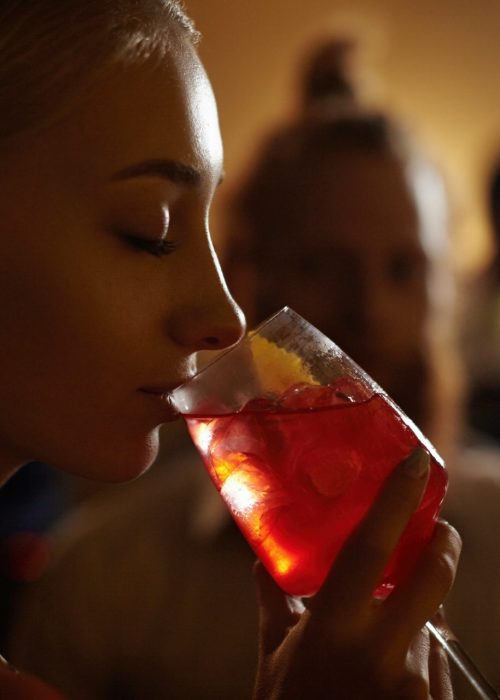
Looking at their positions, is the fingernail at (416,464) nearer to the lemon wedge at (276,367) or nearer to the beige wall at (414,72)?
the lemon wedge at (276,367)

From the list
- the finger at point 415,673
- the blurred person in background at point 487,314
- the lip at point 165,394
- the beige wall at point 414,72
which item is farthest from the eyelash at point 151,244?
the beige wall at point 414,72

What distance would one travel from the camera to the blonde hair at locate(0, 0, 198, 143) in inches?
26.9

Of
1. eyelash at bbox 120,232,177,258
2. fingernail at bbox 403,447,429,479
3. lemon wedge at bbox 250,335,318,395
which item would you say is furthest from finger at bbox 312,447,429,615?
eyelash at bbox 120,232,177,258

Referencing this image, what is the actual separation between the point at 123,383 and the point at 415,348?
1019 millimetres

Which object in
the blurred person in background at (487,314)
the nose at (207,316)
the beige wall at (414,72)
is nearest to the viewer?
the nose at (207,316)

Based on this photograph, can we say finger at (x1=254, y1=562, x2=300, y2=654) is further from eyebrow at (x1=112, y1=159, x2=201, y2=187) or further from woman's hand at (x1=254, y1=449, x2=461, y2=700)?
eyebrow at (x1=112, y1=159, x2=201, y2=187)

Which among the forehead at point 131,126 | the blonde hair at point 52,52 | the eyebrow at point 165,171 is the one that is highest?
the blonde hair at point 52,52

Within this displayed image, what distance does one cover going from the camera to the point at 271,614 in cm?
83

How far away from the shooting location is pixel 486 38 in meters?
3.30

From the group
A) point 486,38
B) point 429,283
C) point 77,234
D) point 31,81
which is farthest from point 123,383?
point 486,38

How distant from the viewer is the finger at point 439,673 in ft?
2.42

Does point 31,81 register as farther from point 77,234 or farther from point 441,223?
point 441,223

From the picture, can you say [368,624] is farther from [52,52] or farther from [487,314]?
[487,314]

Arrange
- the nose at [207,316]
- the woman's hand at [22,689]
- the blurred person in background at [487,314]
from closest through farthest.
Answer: the woman's hand at [22,689] < the nose at [207,316] < the blurred person in background at [487,314]
